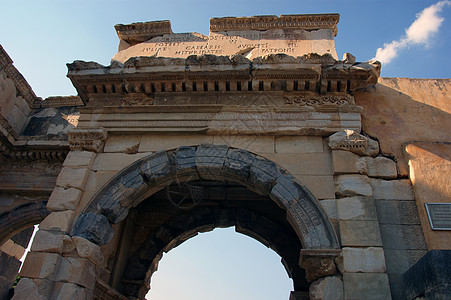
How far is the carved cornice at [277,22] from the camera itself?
6.76m

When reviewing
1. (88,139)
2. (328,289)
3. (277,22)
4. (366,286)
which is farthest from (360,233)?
(277,22)

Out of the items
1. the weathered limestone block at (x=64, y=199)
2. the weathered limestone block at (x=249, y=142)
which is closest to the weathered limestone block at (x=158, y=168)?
the weathered limestone block at (x=249, y=142)

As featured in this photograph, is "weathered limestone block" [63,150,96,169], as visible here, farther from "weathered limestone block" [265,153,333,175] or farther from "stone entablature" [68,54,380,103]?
"weathered limestone block" [265,153,333,175]

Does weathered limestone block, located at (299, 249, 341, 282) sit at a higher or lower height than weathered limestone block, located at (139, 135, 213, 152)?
lower

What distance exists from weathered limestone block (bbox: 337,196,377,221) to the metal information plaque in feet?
2.19

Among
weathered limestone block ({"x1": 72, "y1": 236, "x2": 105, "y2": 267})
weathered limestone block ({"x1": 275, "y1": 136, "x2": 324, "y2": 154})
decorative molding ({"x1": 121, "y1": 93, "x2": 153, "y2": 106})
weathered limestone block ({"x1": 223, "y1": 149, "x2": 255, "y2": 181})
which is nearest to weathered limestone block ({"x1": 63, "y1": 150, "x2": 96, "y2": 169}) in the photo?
decorative molding ({"x1": 121, "y1": 93, "x2": 153, "y2": 106})

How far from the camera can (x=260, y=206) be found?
7512mm

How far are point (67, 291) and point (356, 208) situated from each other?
12.0 ft

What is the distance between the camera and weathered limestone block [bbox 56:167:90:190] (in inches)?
203

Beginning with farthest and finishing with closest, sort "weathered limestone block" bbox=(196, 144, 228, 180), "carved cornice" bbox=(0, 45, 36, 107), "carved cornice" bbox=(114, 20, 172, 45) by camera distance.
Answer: "carved cornice" bbox=(0, 45, 36, 107) → "carved cornice" bbox=(114, 20, 172, 45) → "weathered limestone block" bbox=(196, 144, 228, 180)

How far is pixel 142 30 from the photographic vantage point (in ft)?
23.7

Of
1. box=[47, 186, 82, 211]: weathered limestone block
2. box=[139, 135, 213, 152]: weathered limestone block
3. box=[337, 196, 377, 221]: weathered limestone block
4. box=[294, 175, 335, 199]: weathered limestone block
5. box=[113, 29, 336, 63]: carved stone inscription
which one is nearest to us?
box=[337, 196, 377, 221]: weathered limestone block

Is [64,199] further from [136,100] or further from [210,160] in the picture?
[210,160]

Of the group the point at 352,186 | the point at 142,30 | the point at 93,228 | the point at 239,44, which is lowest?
the point at 93,228
